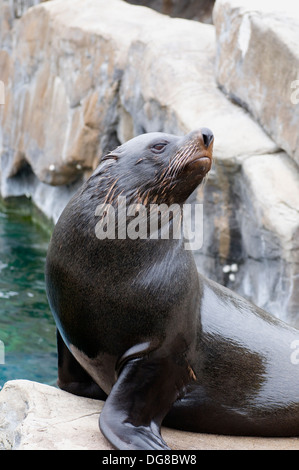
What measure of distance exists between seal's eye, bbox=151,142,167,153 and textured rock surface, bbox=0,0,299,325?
235 centimetres

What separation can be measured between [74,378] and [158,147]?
1385 mm

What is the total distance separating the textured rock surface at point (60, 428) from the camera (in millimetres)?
3186

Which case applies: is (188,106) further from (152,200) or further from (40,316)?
(152,200)

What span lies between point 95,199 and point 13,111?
876 cm

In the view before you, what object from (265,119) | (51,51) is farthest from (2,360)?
(51,51)

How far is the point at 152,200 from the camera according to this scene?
345 centimetres

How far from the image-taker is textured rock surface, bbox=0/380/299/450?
10.5 feet

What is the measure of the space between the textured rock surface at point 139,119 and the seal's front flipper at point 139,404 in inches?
101
